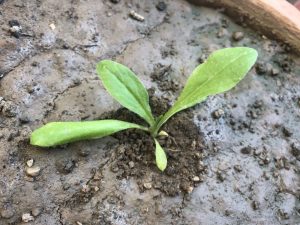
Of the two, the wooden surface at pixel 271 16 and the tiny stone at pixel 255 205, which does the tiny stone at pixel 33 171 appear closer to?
the tiny stone at pixel 255 205

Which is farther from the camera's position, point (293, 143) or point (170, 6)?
point (170, 6)

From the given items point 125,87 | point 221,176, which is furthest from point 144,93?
point 221,176

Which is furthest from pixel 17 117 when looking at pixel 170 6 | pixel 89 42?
pixel 170 6

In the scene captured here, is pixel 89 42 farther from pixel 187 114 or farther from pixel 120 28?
pixel 187 114

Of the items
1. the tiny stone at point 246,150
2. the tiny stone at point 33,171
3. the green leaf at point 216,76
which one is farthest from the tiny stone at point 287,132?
the tiny stone at point 33,171

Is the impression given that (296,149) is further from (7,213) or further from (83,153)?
(7,213)
